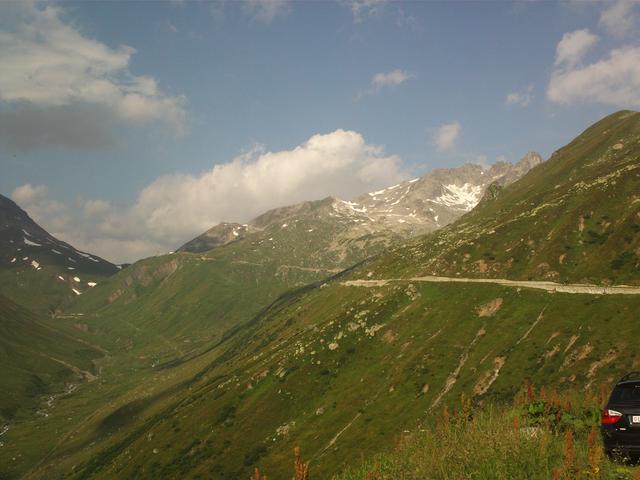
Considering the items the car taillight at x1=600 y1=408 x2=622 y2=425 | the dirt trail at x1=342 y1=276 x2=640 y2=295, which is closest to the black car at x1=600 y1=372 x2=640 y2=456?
the car taillight at x1=600 y1=408 x2=622 y2=425

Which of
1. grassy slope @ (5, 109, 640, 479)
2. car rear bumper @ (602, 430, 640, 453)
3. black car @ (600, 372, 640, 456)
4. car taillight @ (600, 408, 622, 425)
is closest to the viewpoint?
car rear bumper @ (602, 430, 640, 453)

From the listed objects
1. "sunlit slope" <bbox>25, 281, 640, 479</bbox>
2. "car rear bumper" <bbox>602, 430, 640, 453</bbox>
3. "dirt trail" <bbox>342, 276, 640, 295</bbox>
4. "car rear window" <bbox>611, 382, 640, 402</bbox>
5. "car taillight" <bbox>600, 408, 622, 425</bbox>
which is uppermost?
"car rear window" <bbox>611, 382, 640, 402</bbox>

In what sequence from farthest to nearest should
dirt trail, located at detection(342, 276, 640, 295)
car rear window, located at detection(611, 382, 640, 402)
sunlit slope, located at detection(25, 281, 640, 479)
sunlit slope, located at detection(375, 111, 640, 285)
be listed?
1. sunlit slope, located at detection(375, 111, 640, 285)
2. dirt trail, located at detection(342, 276, 640, 295)
3. sunlit slope, located at detection(25, 281, 640, 479)
4. car rear window, located at detection(611, 382, 640, 402)

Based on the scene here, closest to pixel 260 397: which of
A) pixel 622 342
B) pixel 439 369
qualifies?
pixel 439 369

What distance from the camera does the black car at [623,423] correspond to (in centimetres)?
1869

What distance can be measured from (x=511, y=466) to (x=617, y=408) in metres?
6.82

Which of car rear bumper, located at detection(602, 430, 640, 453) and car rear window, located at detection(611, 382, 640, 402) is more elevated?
car rear window, located at detection(611, 382, 640, 402)

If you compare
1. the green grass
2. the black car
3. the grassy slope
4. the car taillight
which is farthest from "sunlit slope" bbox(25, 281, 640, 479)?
the green grass

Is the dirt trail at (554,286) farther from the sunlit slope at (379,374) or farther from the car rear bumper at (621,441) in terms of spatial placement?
the car rear bumper at (621,441)

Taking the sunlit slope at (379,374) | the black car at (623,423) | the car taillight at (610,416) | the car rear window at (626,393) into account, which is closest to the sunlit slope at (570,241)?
the sunlit slope at (379,374)

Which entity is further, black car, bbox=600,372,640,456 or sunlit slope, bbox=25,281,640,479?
sunlit slope, bbox=25,281,640,479

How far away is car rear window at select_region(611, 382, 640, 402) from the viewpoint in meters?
19.9

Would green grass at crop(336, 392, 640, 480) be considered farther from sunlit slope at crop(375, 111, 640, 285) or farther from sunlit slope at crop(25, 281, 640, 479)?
sunlit slope at crop(375, 111, 640, 285)

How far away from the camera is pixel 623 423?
1909cm
